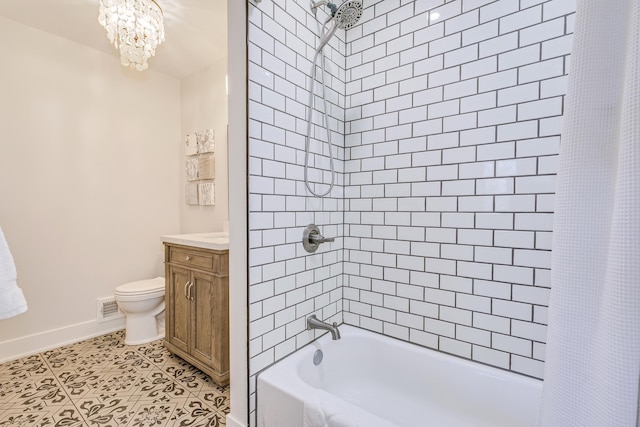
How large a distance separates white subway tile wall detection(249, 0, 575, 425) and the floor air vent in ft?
7.31

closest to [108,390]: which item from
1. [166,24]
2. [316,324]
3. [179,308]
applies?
[179,308]

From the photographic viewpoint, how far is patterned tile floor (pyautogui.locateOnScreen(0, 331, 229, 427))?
1.61 m

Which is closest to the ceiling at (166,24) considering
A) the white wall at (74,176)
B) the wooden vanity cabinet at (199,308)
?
the white wall at (74,176)

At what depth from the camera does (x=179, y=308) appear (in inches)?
83.5

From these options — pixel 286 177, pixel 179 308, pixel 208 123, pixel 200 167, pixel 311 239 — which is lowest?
pixel 179 308

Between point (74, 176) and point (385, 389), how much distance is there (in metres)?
3.00

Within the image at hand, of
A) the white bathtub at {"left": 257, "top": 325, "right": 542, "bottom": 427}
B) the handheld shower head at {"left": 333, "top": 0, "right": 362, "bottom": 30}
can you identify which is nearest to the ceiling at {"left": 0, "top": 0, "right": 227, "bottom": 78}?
the handheld shower head at {"left": 333, "top": 0, "right": 362, "bottom": 30}

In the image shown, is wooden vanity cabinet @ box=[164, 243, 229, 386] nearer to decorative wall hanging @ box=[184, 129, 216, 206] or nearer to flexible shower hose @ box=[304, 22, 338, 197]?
flexible shower hose @ box=[304, 22, 338, 197]

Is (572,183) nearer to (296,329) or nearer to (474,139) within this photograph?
(474,139)

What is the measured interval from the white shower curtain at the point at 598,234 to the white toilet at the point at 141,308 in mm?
2709

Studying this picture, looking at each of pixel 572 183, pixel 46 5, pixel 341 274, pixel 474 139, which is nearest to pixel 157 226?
pixel 46 5

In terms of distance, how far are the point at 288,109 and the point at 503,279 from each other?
1.29 metres

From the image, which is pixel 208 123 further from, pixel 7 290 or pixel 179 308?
pixel 7 290

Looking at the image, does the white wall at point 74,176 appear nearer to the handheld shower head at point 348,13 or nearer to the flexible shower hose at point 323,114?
the flexible shower hose at point 323,114
